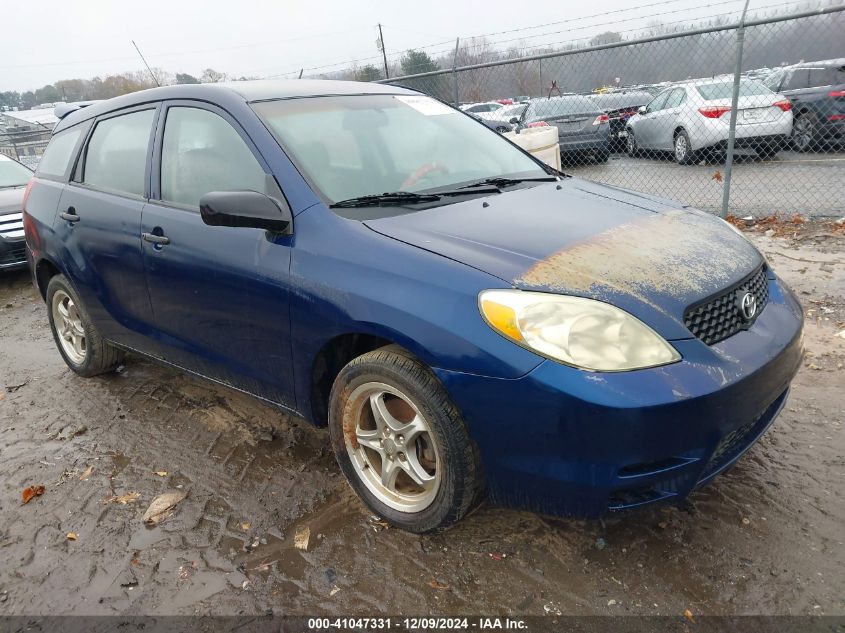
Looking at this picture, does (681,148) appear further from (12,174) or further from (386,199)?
(12,174)

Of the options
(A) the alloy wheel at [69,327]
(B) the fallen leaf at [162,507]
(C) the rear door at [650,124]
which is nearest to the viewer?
Answer: (B) the fallen leaf at [162,507]

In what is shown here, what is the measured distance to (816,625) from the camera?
202 centimetres

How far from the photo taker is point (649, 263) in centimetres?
232

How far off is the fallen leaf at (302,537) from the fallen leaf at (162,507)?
0.65 metres

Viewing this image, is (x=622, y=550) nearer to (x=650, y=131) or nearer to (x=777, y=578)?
(x=777, y=578)

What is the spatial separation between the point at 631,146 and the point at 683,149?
68.7 inches

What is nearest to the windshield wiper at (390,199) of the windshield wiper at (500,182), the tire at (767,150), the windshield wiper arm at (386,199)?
the windshield wiper arm at (386,199)

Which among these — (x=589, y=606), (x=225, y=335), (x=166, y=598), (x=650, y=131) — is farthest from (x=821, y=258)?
(x=650, y=131)

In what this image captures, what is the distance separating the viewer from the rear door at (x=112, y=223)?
3418 mm

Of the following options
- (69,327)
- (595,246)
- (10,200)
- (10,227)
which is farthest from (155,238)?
(10,200)

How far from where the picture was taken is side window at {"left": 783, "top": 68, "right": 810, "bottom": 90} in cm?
1113

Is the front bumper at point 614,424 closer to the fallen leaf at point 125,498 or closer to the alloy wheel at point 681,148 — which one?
the fallen leaf at point 125,498

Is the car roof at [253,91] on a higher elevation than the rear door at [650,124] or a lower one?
higher

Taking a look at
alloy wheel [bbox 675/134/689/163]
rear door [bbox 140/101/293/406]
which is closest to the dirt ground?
rear door [bbox 140/101/293/406]
